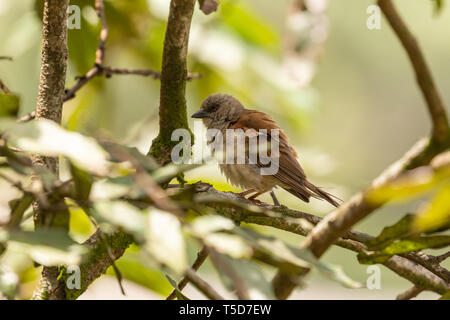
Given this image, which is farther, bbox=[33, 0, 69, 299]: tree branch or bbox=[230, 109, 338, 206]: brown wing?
bbox=[230, 109, 338, 206]: brown wing

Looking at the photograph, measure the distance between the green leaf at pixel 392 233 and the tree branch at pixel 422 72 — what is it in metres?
0.23

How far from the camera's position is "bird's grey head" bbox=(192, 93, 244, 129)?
371 centimetres

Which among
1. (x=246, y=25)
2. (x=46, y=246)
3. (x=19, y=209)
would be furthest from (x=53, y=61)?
(x=246, y=25)

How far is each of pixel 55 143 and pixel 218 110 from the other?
2794 mm

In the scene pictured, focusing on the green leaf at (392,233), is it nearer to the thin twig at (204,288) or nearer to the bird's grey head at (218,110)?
the thin twig at (204,288)

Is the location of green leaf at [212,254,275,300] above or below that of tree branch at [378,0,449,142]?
below

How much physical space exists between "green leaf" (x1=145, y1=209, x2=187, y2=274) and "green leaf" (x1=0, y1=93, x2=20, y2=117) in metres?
0.47

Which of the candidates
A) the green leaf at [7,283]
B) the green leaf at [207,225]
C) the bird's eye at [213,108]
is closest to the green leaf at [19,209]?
the green leaf at [7,283]

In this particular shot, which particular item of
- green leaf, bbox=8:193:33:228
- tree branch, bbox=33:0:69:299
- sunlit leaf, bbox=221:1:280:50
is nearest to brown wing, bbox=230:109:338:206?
sunlit leaf, bbox=221:1:280:50

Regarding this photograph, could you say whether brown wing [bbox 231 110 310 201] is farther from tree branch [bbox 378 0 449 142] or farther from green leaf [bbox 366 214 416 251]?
tree branch [bbox 378 0 449 142]

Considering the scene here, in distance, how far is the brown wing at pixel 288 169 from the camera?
307 centimetres

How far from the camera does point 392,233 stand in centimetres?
124

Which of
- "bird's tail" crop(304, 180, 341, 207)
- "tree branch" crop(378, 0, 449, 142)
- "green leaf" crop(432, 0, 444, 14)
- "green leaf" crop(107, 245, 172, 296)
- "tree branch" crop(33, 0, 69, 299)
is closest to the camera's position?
"tree branch" crop(378, 0, 449, 142)
